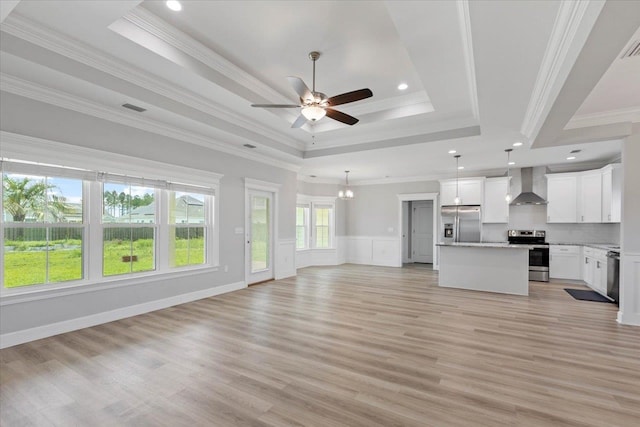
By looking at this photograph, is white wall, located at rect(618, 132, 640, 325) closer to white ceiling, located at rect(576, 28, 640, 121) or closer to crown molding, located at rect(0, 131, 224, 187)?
white ceiling, located at rect(576, 28, 640, 121)

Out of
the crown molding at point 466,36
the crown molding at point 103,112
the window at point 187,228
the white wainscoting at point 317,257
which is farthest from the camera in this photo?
the white wainscoting at point 317,257

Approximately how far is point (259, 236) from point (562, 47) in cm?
579

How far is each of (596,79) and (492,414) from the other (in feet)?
10.0

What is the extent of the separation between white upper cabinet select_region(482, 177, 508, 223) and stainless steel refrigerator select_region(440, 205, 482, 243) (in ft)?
0.69

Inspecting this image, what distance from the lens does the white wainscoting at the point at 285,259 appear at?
7.24 meters

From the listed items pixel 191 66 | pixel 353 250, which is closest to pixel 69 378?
pixel 191 66

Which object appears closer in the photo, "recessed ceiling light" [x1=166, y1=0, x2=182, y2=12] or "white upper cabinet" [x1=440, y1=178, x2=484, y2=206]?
"recessed ceiling light" [x1=166, y1=0, x2=182, y2=12]

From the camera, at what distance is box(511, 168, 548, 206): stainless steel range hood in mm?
7257

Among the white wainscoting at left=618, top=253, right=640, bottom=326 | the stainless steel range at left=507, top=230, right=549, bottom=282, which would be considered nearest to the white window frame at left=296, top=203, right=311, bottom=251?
the stainless steel range at left=507, top=230, right=549, bottom=282

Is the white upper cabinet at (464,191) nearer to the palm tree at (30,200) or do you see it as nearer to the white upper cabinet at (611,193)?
the white upper cabinet at (611,193)

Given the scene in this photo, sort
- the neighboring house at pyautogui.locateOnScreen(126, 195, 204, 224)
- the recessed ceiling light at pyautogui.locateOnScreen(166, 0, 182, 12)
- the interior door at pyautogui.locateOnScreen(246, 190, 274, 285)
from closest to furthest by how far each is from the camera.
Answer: the recessed ceiling light at pyautogui.locateOnScreen(166, 0, 182, 12) < the neighboring house at pyautogui.locateOnScreen(126, 195, 204, 224) < the interior door at pyautogui.locateOnScreen(246, 190, 274, 285)

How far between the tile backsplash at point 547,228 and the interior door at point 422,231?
7.96ft

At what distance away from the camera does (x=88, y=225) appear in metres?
3.93

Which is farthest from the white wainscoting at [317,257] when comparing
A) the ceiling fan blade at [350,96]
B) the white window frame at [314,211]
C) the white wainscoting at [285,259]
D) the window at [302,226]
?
the ceiling fan blade at [350,96]
